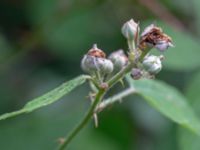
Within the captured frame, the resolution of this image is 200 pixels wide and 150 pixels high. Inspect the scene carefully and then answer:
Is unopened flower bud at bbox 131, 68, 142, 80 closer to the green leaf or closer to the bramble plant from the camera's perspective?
the bramble plant

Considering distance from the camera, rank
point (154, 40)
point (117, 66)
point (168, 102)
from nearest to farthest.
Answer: point (154, 40), point (117, 66), point (168, 102)

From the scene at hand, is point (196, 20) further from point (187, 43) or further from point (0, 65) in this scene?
point (0, 65)

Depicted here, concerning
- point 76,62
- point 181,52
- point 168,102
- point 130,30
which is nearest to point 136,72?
point 130,30

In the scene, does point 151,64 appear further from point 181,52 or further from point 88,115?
point 181,52

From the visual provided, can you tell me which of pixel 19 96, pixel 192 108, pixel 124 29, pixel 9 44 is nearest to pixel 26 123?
pixel 19 96

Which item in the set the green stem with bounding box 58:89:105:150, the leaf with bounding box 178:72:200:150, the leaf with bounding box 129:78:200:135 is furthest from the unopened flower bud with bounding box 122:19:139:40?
the leaf with bounding box 178:72:200:150

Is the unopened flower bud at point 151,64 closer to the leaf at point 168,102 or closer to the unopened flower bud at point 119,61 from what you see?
the unopened flower bud at point 119,61

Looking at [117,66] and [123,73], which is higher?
[117,66]
